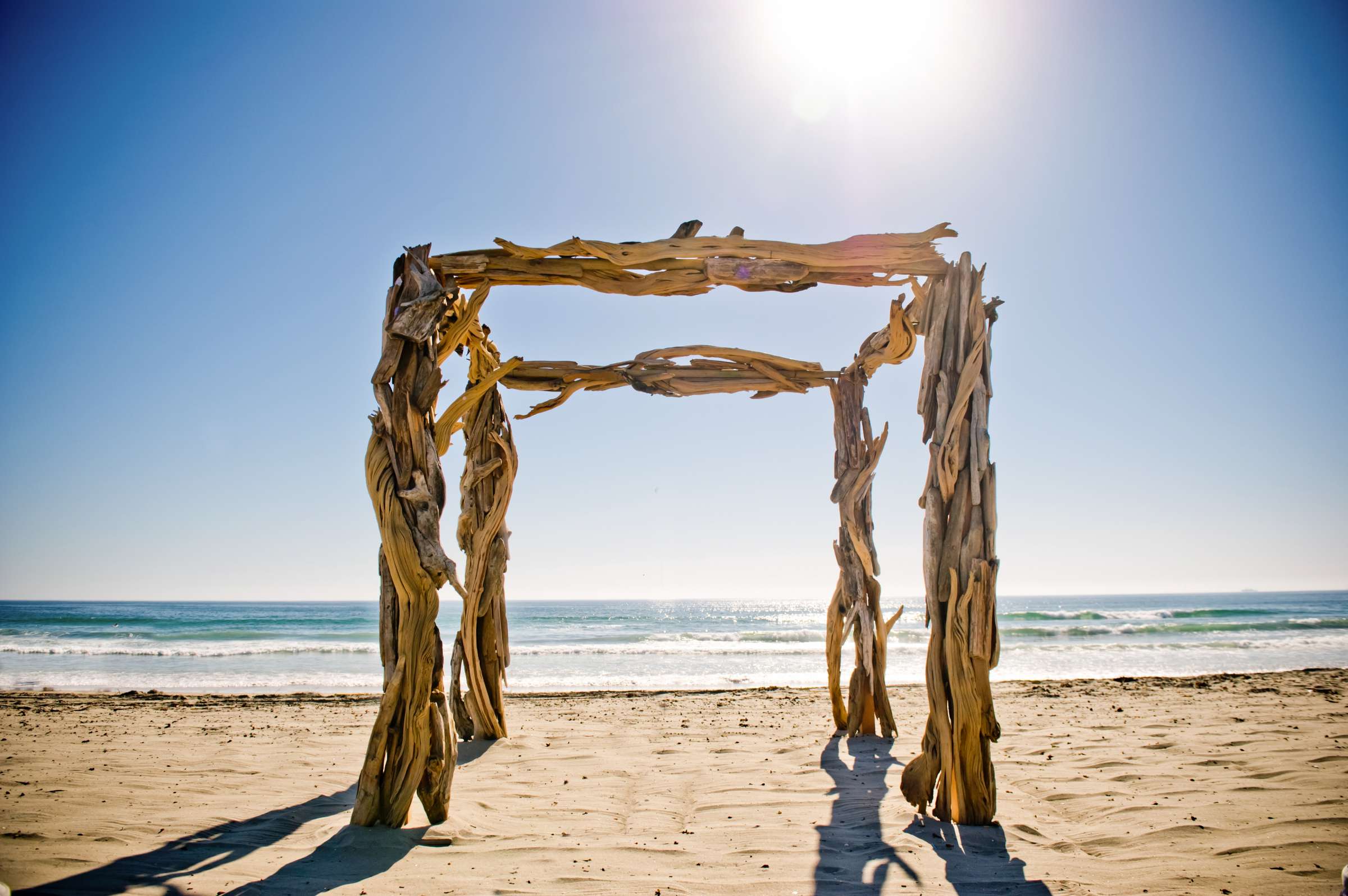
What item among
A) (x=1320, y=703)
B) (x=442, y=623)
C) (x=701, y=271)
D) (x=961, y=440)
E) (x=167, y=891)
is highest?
(x=701, y=271)

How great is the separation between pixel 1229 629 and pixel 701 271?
2524 centimetres

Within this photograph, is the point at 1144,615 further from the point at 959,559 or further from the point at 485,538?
the point at 485,538

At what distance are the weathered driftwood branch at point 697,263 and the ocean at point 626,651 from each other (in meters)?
7.37

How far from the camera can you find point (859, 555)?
18.1ft

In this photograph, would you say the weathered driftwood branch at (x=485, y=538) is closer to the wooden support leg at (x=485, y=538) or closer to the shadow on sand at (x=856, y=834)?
the wooden support leg at (x=485, y=538)

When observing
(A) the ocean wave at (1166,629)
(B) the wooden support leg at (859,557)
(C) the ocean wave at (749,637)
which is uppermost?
(B) the wooden support leg at (859,557)

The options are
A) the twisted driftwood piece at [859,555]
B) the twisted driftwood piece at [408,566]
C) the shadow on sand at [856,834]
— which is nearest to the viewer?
the shadow on sand at [856,834]

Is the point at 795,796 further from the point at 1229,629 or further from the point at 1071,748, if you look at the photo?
the point at 1229,629

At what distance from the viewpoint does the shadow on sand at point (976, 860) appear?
8.68 ft

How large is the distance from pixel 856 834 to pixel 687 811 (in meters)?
0.90

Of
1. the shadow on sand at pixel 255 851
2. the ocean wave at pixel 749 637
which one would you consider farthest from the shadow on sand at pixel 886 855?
the ocean wave at pixel 749 637

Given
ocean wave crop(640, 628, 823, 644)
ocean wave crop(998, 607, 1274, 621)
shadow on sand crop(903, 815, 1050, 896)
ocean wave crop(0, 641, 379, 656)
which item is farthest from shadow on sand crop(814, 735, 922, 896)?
ocean wave crop(998, 607, 1274, 621)

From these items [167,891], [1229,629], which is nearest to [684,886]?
[167,891]

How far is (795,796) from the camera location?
3.95m
